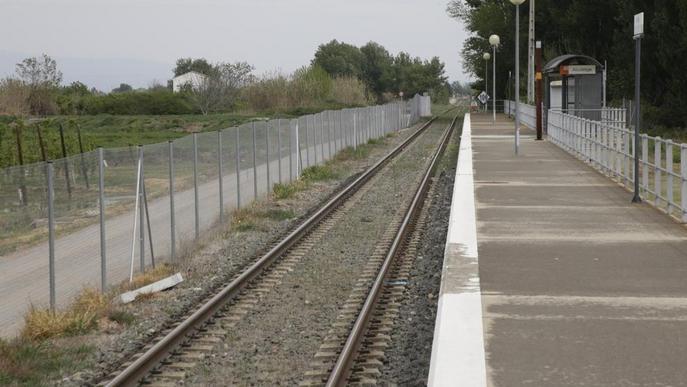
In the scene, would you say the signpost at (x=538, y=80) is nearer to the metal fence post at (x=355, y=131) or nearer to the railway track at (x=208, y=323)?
the metal fence post at (x=355, y=131)

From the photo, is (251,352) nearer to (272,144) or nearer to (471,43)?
(272,144)

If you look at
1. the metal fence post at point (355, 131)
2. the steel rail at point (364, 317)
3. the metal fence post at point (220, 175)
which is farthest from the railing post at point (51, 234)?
the metal fence post at point (355, 131)

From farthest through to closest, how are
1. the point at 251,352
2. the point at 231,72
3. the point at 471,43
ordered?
1. the point at 471,43
2. the point at 231,72
3. the point at 251,352

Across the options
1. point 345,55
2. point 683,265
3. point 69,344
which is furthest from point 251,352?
point 345,55

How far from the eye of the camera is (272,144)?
23.6 m

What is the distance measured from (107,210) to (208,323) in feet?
8.91

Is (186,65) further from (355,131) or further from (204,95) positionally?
(355,131)

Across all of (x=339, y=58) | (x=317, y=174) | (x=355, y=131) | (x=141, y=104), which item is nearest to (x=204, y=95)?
(x=141, y=104)

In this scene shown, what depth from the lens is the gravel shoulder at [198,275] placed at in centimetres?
891

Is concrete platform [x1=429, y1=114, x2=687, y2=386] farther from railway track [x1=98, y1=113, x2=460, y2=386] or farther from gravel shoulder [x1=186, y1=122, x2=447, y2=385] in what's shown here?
railway track [x1=98, y1=113, x2=460, y2=386]

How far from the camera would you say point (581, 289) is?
949cm

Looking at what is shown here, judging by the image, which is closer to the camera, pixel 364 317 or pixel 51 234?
pixel 364 317

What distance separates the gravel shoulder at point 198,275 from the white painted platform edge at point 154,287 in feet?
0.31

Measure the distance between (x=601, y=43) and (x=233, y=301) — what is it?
50058 millimetres
